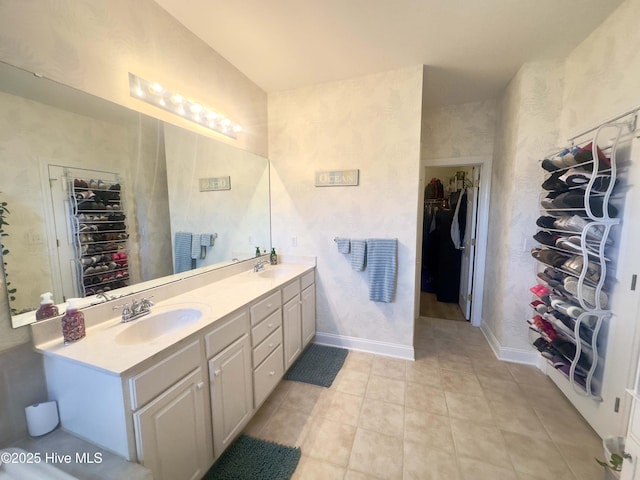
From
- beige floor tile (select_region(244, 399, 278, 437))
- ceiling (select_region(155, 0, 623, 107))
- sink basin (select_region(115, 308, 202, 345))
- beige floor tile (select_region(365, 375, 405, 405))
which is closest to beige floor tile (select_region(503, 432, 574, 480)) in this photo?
A: beige floor tile (select_region(365, 375, 405, 405))

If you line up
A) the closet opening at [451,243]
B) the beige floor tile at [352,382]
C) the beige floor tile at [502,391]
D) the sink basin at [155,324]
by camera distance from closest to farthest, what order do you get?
the sink basin at [155,324] < the beige floor tile at [502,391] < the beige floor tile at [352,382] < the closet opening at [451,243]

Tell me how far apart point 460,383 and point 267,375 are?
1.60m

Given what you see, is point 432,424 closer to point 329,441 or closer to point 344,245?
point 329,441

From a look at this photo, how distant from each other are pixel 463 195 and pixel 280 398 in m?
3.44

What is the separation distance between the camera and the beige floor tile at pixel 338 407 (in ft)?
5.89

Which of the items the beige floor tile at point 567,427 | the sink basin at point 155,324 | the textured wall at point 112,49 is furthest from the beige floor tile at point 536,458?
the textured wall at point 112,49

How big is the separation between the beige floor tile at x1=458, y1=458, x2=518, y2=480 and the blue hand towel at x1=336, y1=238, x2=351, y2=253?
5.48ft

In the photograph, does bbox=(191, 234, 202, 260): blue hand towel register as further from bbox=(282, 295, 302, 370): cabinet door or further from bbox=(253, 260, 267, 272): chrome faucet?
bbox=(282, 295, 302, 370): cabinet door

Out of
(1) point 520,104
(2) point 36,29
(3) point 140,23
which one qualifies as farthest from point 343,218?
(2) point 36,29

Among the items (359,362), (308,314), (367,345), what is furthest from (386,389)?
(308,314)

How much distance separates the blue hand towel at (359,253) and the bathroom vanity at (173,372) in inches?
33.5

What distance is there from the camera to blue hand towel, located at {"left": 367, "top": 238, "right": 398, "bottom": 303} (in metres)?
2.38

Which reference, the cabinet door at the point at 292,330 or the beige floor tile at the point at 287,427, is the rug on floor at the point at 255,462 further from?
the cabinet door at the point at 292,330

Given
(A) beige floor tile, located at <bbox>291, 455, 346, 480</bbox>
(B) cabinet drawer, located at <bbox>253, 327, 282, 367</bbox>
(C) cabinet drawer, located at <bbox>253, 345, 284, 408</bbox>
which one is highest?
(B) cabinet drawer, located at <bbox>253, 327, 282, 367</bbox>
